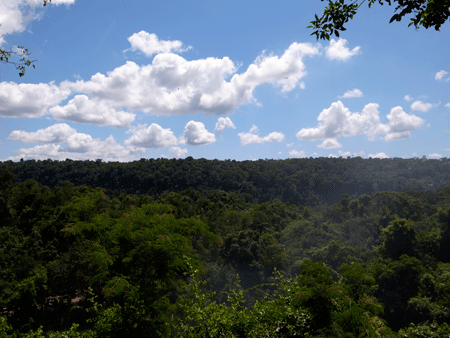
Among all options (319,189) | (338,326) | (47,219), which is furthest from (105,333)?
(319,189)

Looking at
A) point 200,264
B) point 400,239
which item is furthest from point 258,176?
point 200,264

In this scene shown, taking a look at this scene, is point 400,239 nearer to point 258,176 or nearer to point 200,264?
point 200,264

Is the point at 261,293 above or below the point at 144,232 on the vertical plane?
below

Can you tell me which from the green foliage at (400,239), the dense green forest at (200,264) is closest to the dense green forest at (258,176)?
the dense green forest at (200,264)

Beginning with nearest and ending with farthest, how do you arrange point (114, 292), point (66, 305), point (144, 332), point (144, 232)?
point (144, 332)
point (114, 292)
point (144, 232)
point (66, 305)

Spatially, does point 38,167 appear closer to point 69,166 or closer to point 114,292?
point 69,166

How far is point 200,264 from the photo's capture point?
28.2 ft

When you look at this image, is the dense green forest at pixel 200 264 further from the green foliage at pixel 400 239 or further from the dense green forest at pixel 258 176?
the dense green forest at pixel 258 176

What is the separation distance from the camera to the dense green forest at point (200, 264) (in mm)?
5352

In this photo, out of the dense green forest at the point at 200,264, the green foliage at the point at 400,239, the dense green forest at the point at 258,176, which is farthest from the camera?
the dense green forest at the point at 258,176

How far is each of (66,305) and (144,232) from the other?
11579 mm

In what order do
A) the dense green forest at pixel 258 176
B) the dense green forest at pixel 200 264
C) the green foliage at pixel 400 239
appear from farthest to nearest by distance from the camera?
the dense green forest at pixel 258 176
the green foliage at pixel 400 239
the dense green forest at pixel 200 264

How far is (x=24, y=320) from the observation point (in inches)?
555

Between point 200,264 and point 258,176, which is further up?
point 258,176
